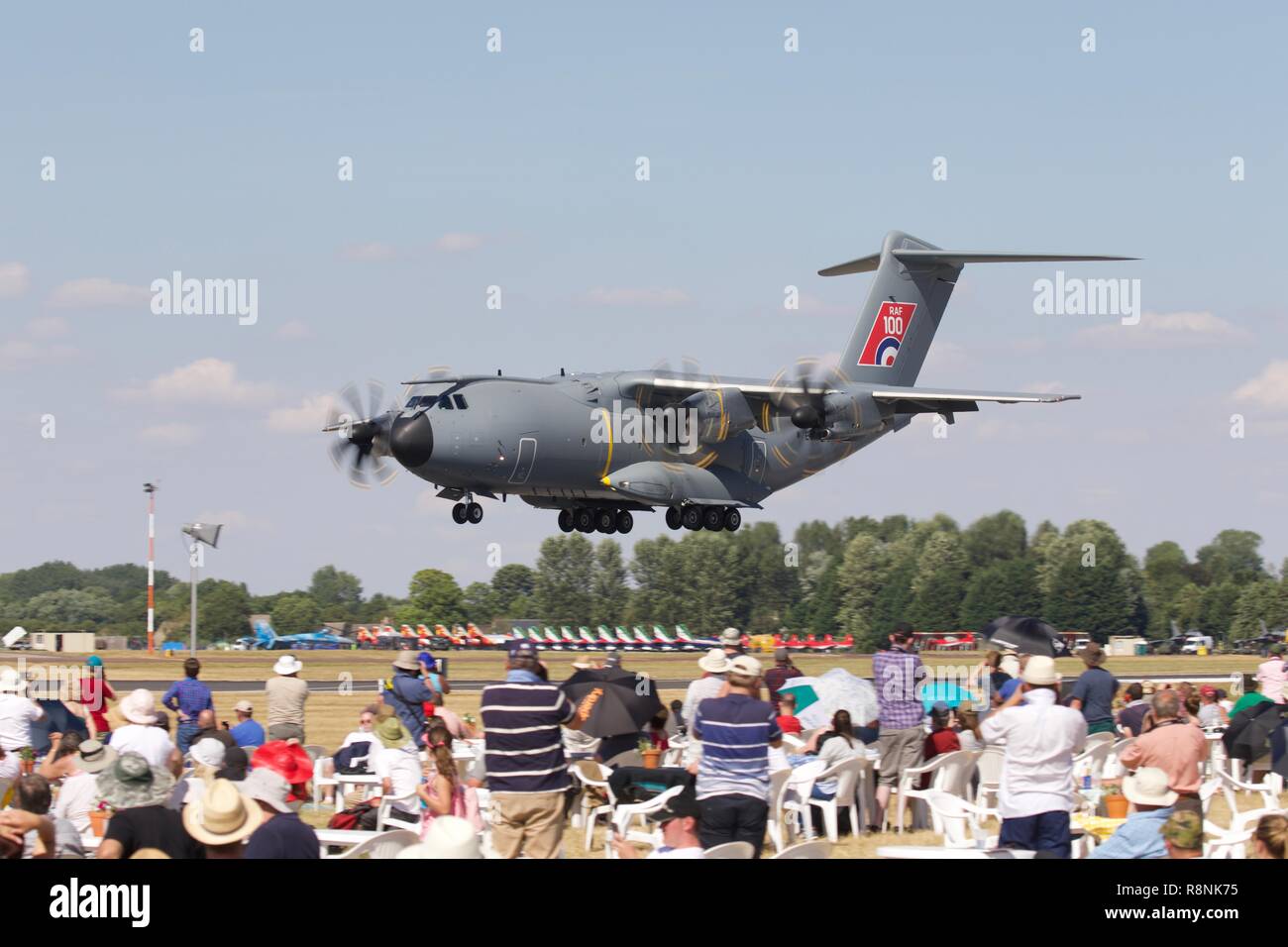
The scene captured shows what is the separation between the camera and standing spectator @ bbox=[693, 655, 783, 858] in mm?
11398

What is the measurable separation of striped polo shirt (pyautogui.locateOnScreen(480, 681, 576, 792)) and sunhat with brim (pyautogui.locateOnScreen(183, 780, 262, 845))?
9.00 ft

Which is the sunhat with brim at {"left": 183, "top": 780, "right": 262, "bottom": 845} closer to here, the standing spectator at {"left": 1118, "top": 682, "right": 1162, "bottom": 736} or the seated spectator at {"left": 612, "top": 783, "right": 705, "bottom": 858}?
the seated spectator at {"left": 612, "top": 783, "right": 705, "bottom": 858}

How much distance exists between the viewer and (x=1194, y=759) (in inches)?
465

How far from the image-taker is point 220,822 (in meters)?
8.73

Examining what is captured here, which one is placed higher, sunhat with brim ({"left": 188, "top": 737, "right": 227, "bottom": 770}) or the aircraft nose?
the aircraft nose

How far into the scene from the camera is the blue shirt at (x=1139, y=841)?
32.1 ft

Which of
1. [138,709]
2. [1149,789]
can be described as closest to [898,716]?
[1149,789]

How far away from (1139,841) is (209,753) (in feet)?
23.3

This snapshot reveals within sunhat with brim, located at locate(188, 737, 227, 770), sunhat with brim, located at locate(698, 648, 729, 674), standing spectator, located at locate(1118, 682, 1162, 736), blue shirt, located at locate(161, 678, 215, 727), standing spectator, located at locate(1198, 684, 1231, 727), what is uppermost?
sunhat with brim, located at locate(698, 648, 729, 674)

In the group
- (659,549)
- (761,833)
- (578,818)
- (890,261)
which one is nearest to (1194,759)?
(761,833)

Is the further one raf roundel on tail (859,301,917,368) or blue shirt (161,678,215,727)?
raf roundel on tail (859,301,917,368)

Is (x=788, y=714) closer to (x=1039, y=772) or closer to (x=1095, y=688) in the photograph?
(x=1095, y=688)

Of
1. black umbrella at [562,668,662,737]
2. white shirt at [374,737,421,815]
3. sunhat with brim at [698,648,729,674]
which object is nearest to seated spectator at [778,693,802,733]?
black umbrella at [562,668,662,737]

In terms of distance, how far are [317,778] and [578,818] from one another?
250 centimetres
